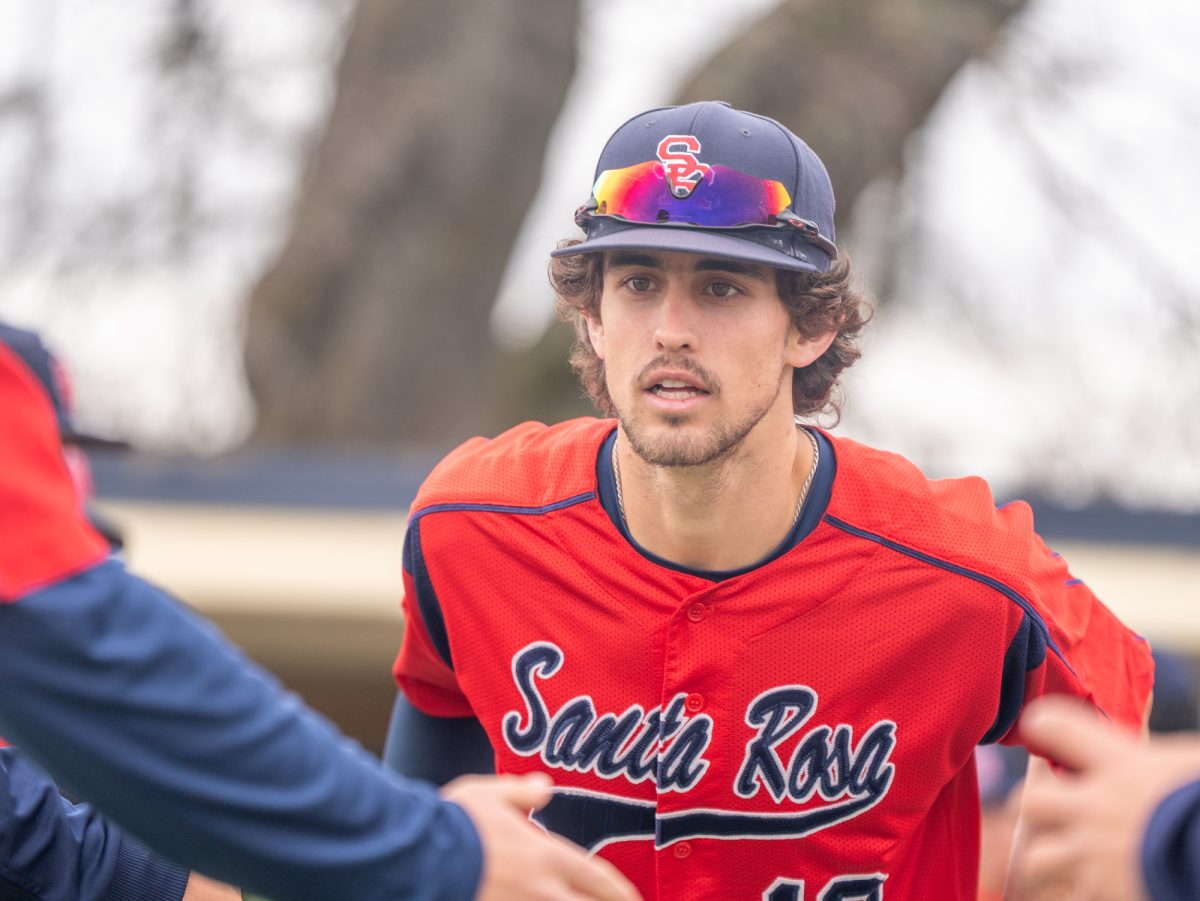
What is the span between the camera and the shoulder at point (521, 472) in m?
3.05

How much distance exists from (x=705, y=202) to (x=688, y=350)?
0.96 feet

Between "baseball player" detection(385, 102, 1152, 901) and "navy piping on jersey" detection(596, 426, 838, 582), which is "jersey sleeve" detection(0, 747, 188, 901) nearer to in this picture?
"baseball player" detection(385, 102, 1152, 901)

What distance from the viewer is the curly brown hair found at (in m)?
3.01

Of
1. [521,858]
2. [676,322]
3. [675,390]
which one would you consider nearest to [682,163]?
[676,322]

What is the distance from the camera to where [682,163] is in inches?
110

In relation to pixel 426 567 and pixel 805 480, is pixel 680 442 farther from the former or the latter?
pixel 426 567

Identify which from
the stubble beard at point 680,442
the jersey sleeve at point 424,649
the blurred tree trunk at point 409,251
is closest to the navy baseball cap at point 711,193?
the stubble beard at point 680,442

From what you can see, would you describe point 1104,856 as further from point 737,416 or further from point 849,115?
point 849,115

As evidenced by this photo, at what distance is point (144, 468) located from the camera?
764 cm

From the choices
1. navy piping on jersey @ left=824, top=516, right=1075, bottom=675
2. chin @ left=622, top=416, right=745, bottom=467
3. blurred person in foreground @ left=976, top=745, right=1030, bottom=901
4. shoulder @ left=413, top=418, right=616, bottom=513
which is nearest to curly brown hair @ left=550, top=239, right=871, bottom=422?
shoulder @ left=413, top=418, right=616, bottom=513

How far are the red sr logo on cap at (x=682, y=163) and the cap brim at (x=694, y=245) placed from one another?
9 cm

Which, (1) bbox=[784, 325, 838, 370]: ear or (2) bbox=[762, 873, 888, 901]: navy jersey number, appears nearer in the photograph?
(2) bbox=[762, 873, 888, 901]: navy jersey number

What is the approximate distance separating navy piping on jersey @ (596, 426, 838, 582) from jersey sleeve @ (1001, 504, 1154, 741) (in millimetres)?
442

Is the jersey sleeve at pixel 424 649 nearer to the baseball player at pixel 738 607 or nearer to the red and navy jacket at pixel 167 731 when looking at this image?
the baseball player at pixel 738 607
